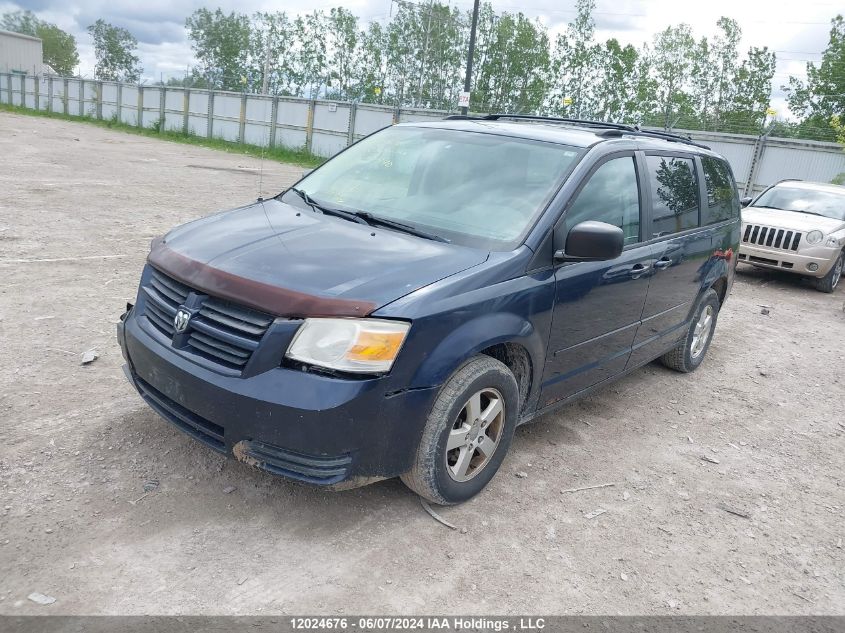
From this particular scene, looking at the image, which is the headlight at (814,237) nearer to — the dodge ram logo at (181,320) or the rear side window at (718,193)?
the rear side window at (718,193)

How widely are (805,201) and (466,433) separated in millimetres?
10099

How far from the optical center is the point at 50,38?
114562 mm

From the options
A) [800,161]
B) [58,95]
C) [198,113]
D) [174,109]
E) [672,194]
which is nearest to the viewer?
[672,194]

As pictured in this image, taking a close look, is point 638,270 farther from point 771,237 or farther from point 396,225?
point 771,237

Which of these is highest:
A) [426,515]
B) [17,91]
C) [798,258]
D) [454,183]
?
[454,183]

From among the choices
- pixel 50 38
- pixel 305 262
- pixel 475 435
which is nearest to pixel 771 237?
pixel 475 435

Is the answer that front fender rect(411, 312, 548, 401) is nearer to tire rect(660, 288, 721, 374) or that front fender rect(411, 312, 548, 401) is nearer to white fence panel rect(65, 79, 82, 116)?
tire rect(660, 288, 721, 374)

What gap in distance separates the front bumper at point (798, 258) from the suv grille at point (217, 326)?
A: 31.0ft

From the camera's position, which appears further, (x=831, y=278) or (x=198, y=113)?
(x=198, y=113)

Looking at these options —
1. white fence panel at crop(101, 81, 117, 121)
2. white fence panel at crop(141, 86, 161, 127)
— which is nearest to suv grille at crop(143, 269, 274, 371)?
white fence panel at crop(141, 86, 161, 127)

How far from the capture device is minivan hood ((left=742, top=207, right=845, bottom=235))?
10234 millimetres

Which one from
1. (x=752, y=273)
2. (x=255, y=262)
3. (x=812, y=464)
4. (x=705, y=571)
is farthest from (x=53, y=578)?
(x=752, y=273)

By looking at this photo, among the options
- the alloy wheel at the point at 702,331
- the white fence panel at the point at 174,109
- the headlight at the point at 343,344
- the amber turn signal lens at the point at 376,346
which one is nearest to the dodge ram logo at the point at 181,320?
the headlight at the point at 343,344

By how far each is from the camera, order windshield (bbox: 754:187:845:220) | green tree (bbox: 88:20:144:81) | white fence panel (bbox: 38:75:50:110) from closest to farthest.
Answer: windshield (bbox: 754:187:845:220)
white fence panel (bbox: 38:75:50:110)
green tree (bbox: 88:20:144:81)
